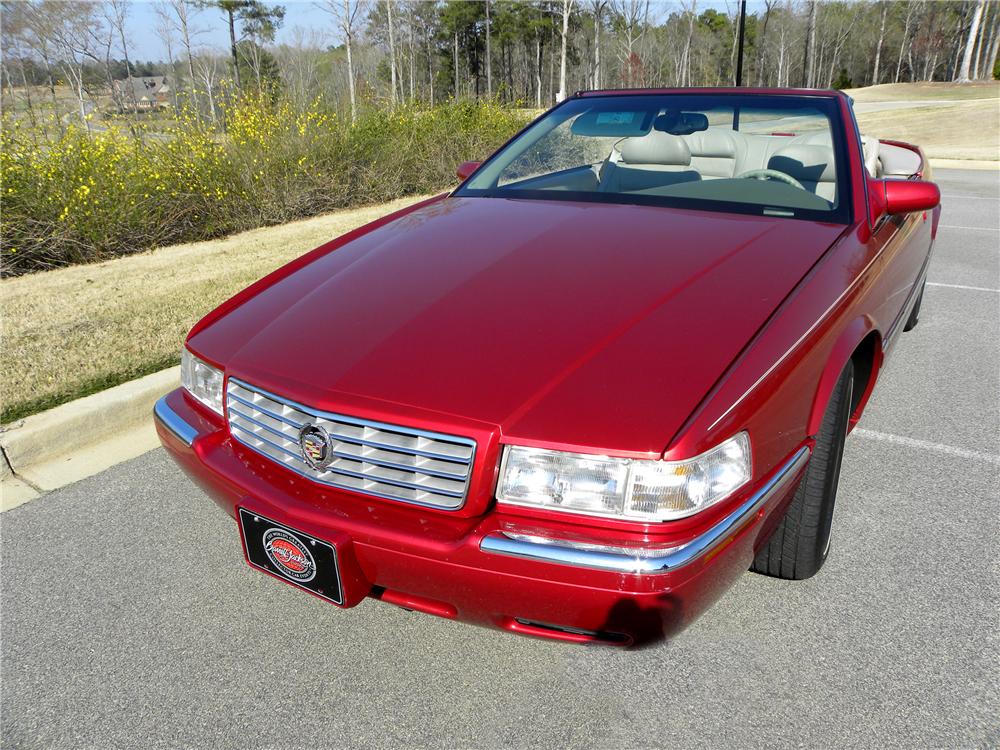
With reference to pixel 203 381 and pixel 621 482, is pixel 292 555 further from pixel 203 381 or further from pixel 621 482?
pixel 621 482

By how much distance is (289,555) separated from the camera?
6.25ft

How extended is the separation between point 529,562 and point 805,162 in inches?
97.8

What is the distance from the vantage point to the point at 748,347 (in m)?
1.87

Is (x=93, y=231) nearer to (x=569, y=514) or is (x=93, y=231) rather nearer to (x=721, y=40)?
(x=569, y=514)

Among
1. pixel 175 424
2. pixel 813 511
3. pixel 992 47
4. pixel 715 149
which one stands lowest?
pixel 813 511

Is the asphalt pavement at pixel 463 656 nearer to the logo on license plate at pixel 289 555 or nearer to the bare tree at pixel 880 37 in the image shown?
the logo on license plate at pixel 289 555

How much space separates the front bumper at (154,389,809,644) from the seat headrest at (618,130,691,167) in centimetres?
186

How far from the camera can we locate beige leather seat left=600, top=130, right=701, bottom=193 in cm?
322

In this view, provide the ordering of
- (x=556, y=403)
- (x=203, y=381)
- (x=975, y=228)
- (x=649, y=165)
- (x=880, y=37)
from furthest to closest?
1. (x=880, y=37)
2. (x=975, y=228)
3. (x=649, y=165)
4. (x=203, y=381)
5. (x=556, y=403)

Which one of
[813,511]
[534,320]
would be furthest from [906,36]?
[534,320]

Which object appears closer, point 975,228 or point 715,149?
point 715,149

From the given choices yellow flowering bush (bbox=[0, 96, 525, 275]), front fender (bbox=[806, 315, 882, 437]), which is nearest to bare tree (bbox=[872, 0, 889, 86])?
yellow flowering bush (bbox=[0, 96, 525, 275])

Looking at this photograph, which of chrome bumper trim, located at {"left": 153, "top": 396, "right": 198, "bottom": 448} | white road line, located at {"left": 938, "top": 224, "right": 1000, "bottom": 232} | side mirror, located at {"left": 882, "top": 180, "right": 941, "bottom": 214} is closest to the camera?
chrome bumper trim, located at {"left": 153, "top": 396, "right": 198, "bottom": 448}

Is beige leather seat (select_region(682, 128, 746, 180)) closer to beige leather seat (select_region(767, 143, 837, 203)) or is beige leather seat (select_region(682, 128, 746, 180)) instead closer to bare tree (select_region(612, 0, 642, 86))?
beige leather seat (select_region(767, 143, 837, 203))
